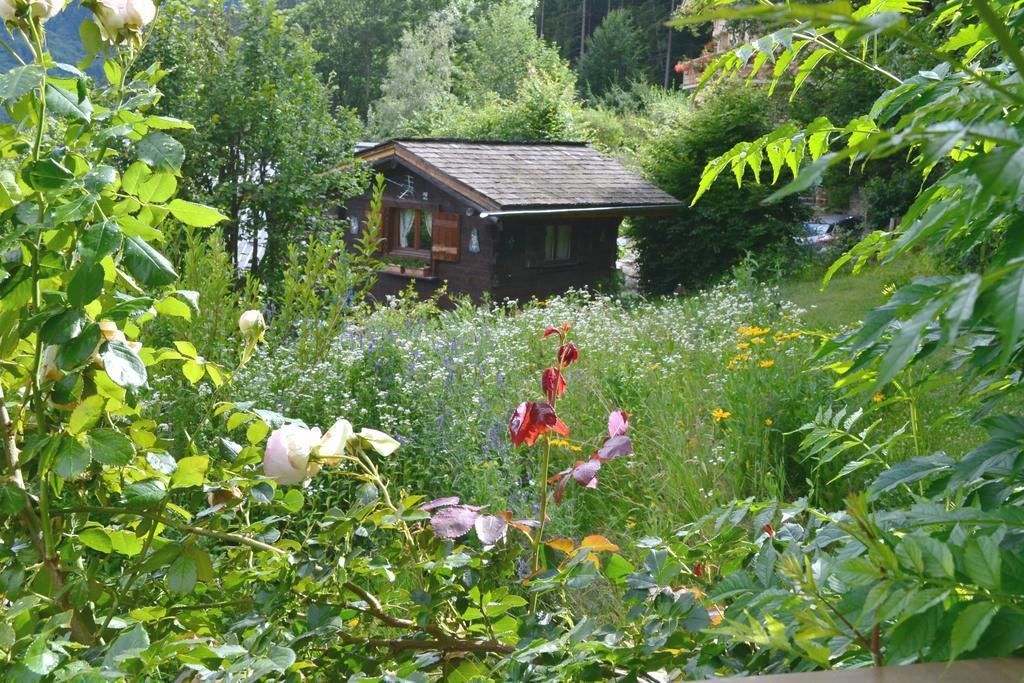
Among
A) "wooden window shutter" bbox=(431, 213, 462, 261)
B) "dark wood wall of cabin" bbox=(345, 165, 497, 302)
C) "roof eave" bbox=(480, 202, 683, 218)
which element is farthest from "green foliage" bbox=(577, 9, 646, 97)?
"wooden window shutter" bbox=(431, 213, 462, 261)

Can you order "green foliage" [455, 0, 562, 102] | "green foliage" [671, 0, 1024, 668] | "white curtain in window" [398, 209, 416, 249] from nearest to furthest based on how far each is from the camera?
"green foliage" [671, 0, 1024, 668] → "white curtain in window" [398, 209, 416, 249] → "green foliage" [455, 0, 562, 102]

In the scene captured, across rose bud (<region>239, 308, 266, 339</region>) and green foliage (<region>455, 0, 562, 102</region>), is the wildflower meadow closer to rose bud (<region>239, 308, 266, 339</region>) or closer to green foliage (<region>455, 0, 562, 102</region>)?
rose bud (<region>239, 308, 266, 339</region>)

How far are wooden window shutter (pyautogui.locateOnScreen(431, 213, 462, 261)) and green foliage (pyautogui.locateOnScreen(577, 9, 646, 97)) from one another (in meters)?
28.5

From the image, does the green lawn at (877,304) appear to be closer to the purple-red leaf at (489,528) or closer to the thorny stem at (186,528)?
the purple-red leaf at (489,528)

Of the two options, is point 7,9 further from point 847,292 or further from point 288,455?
point 847,292

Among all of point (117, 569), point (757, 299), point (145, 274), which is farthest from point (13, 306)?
point (757, 299)

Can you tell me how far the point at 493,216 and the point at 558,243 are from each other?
1.84 metres

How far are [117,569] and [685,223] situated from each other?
48.1 feet

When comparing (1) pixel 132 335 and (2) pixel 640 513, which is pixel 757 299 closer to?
(2) pixel 640 513

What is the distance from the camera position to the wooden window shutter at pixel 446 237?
13.6 metres

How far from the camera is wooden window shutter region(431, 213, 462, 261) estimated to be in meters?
13.6

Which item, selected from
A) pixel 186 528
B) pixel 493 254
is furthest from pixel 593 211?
pixel 186 528

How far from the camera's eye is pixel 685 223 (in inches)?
622

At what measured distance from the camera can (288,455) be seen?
4.22 feet
